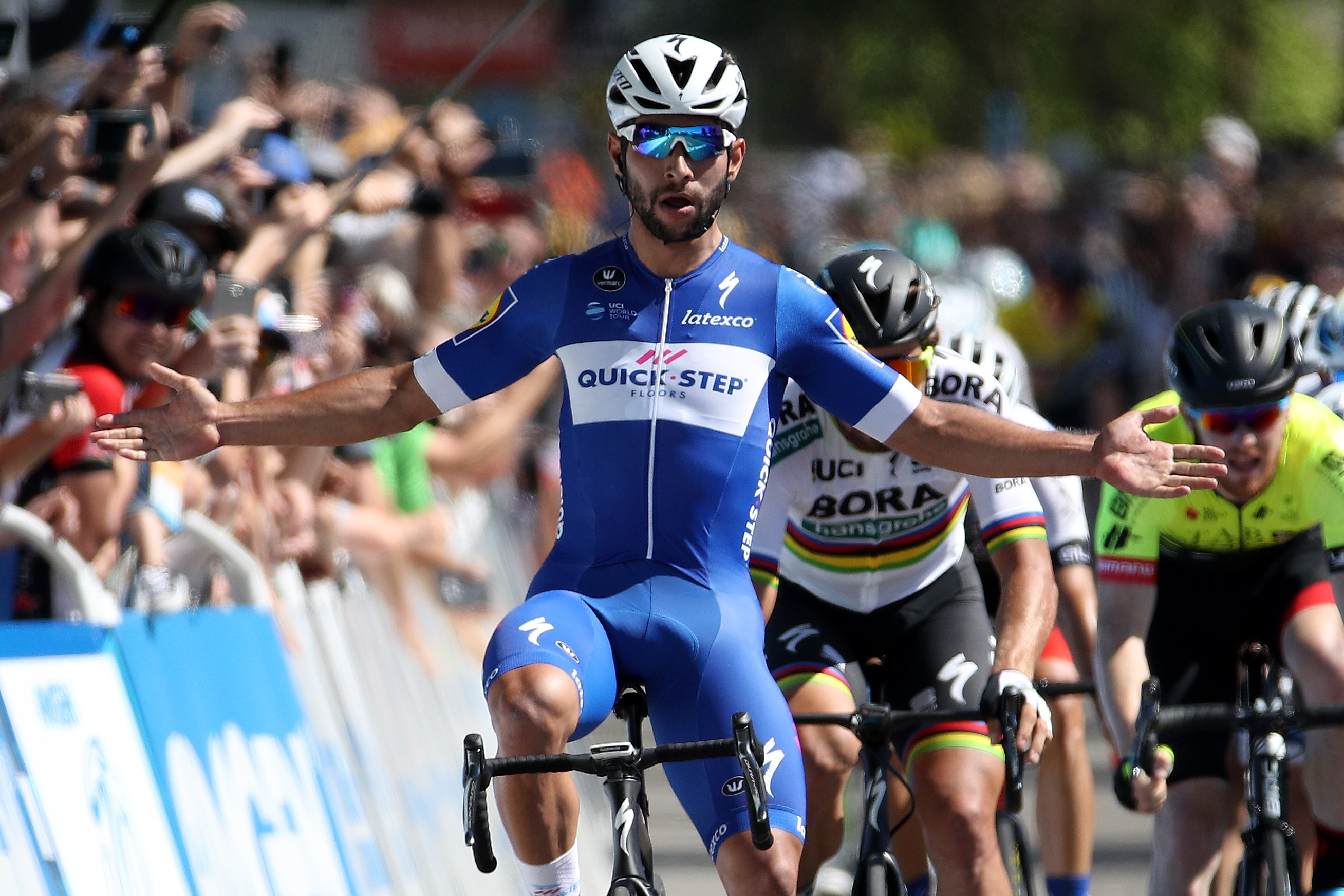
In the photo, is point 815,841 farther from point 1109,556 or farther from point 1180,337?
point 1180,337

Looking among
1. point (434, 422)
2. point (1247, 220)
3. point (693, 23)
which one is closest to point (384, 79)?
point (693, 23)

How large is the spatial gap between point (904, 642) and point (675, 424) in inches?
68.1

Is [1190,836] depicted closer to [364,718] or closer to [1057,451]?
[1057,451]

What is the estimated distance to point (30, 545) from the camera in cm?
525

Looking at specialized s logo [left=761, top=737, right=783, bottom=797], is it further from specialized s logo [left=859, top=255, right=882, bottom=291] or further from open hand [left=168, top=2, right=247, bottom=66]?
open hand [left=168, top=2, right=247, bottom=66]

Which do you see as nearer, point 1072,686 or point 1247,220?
point 1072,686

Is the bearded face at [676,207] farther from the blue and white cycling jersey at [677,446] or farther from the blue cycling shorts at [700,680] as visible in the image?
the blue cycling shorts at [700,680]

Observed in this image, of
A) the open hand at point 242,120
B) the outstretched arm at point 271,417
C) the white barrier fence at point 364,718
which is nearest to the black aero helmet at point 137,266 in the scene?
the white barrier fence at point 364,718

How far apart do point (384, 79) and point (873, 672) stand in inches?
1223

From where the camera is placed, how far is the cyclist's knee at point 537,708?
4.26 meters

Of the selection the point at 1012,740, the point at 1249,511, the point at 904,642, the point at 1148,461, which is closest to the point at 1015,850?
the point at 904,642

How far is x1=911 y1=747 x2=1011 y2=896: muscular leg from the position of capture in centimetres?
559

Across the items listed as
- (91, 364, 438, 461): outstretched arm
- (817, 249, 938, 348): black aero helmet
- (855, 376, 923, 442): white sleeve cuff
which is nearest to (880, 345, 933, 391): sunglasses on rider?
(817, 249, 938, 348): black aero helmet

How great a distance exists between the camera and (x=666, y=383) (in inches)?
188
